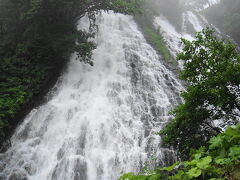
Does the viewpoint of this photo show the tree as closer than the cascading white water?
Yes

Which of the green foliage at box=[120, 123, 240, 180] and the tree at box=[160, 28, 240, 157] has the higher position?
the green foliage at box=[120, 123, 240, 180]

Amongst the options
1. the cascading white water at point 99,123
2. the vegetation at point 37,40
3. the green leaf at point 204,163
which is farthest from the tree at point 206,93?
the vegetation at point 37,40

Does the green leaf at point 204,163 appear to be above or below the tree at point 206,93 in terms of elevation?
above

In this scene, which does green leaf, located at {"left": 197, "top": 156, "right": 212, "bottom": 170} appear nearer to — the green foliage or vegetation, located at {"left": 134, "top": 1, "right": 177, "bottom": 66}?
the green foliage

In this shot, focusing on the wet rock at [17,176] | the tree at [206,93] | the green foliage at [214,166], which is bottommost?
the wet rock at [17,176]

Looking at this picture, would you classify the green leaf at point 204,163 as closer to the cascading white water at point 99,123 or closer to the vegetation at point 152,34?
the cascading white water at point 99,123

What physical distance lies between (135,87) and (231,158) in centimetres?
1135

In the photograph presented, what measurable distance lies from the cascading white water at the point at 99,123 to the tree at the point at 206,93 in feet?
8.29

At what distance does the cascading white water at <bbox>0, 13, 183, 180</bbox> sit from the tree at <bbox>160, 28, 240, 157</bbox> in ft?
8.29

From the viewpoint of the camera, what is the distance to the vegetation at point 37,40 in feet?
38.8

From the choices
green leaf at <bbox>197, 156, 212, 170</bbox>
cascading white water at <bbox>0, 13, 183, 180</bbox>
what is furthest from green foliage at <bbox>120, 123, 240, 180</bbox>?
cascading white water at <bbox>0, 13, 183, 180</bbox>

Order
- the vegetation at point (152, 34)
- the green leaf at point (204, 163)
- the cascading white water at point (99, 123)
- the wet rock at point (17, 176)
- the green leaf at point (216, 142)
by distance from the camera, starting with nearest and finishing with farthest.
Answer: the green leaf at point (204, 163)
the green leaf at point (216, 142)
the wet rock at point (17, 176)
the cascading white water at point (99, 123)
the vegetation at point (152, 34)

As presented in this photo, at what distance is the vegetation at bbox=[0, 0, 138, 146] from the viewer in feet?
38.8

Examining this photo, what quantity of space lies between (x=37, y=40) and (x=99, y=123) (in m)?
6.48
